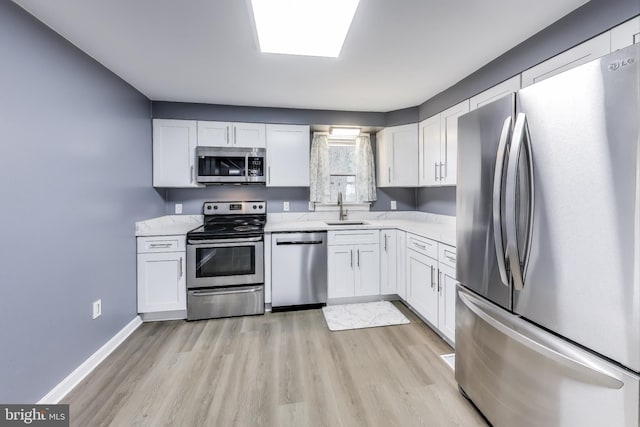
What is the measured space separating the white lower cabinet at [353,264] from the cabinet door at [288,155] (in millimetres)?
859

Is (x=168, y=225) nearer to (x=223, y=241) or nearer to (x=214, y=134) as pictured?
(x=223, y=241)

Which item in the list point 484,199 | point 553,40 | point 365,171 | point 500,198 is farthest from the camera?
point 365,171

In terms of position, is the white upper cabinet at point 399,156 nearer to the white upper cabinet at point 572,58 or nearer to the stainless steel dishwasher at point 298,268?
the stainless steel dishwasher at point 298,268

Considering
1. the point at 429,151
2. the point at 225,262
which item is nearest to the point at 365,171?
the point at 429,151

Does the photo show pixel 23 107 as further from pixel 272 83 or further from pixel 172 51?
pixel 272 83

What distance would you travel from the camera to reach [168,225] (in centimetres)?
322

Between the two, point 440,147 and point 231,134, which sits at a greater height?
point 231,134

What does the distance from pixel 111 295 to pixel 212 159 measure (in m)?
1.63

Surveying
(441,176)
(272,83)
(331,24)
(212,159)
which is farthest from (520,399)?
(212,159)

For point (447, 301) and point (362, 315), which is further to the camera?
point (362, 315)

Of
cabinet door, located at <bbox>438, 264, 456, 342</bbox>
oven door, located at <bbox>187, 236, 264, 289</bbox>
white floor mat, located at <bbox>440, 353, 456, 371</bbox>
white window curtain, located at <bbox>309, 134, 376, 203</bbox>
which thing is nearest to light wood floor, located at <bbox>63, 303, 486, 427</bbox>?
white floor mat, located at <bbox>440, 353, 456, 371</bbox>

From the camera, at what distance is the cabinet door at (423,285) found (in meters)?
2.39

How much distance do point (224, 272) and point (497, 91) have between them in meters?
2.94

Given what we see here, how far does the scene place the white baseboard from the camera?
1651mm
